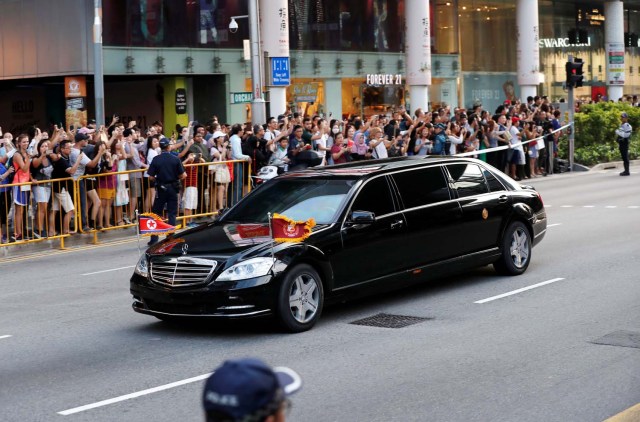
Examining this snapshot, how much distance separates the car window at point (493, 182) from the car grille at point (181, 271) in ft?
14.2

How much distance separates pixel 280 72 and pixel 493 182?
16.9 metres

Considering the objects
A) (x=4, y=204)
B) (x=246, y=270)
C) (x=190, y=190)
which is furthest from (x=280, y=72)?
(x=246, y=270)

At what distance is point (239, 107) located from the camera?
38.1m

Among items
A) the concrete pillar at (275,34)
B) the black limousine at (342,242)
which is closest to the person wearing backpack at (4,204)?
the black limousine at (342,242)

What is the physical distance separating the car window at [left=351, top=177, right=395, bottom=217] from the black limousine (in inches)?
0.5

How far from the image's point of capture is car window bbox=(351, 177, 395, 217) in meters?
11.2

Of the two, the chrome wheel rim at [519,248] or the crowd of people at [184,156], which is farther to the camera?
the crowd of people at [184,156]

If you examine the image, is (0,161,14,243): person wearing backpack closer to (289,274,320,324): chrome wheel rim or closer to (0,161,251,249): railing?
(0,161,251,249): railing

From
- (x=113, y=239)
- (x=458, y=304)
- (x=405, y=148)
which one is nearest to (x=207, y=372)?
(x=458, y=304)

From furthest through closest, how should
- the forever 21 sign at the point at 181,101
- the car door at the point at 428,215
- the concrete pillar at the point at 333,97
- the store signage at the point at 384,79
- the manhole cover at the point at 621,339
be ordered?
the store signage at the point at 384,79 → the concrete pillar at the point at 333,97 → the forever 21 sign at the point at 181,101 → the car door at the point at 428,215 → the manhole cover at the point at 621,339

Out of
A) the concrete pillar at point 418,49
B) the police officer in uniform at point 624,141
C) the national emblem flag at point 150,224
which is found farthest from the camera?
the concrete pillar at point 418,49

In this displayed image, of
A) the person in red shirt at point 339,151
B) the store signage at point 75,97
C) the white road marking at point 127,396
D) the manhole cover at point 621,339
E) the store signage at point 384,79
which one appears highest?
the store signage at point 384,79

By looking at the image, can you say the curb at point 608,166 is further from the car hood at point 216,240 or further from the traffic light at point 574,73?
the car hood at point 216,240

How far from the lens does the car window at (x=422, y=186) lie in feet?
38.5
